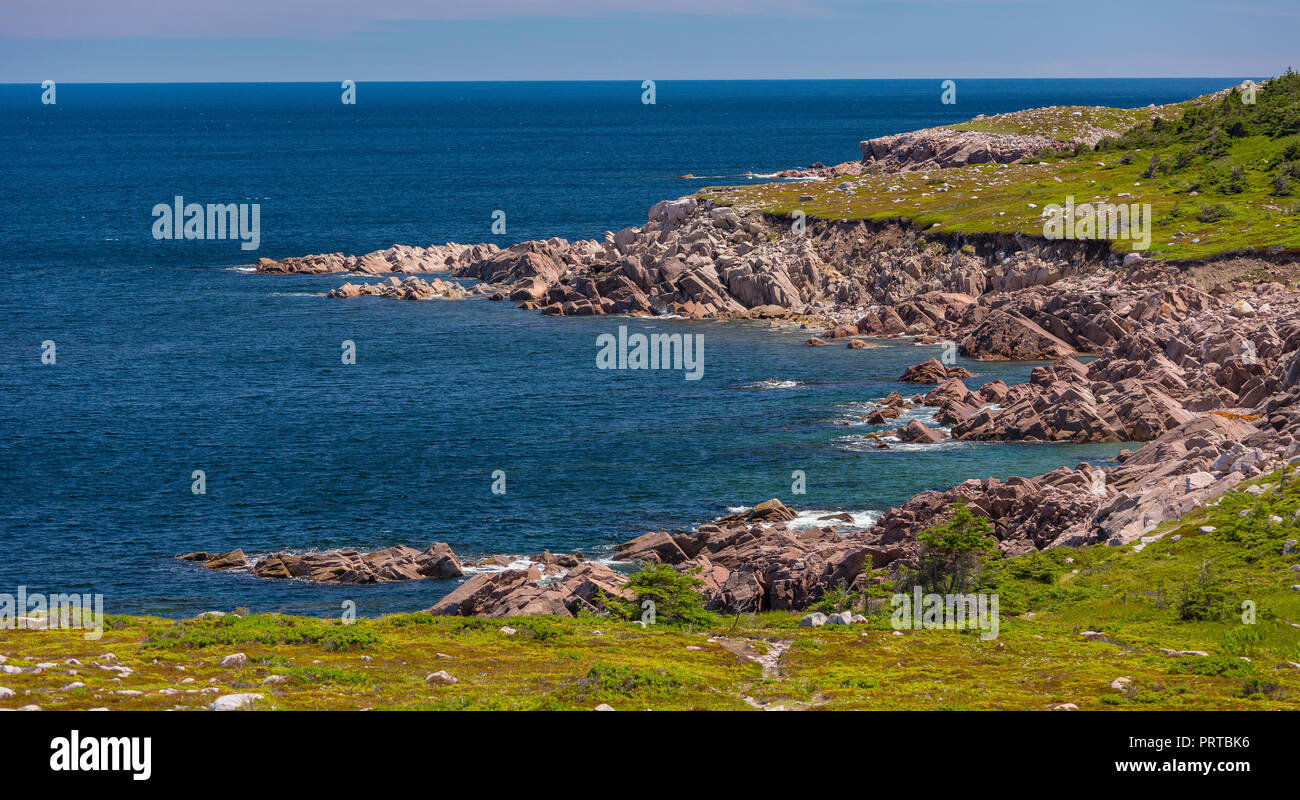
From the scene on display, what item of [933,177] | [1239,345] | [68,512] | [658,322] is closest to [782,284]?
[658,322]

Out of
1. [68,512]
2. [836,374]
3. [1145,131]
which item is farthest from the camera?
[1145,131]

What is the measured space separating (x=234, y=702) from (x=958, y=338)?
301 ft

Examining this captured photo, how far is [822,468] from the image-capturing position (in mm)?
78312

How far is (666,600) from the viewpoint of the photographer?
46719mm

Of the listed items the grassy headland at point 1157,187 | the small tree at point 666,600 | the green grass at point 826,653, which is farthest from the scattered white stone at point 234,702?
the grassy headland at point 1157,187

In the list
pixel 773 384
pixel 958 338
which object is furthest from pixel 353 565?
pixel 958 338

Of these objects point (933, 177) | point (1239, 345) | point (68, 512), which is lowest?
point (68, 512)

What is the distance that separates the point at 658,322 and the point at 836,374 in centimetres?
2905

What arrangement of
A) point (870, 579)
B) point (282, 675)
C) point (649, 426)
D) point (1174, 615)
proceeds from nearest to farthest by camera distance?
point (282, 675) → point (1174, 615) → point (870, 579) → point (649, 426)

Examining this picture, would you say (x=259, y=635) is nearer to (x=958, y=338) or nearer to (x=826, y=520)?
(x=826, y=520)

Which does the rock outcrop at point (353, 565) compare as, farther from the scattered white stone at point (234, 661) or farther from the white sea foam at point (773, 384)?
the white sea foam at point (773, 384)

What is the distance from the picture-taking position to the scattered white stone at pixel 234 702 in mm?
29266
